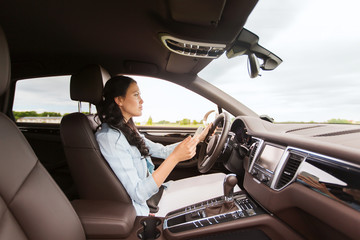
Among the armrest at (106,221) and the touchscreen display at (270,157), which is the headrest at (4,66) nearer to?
the armrest at (106,221)

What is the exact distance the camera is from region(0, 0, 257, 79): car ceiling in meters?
1.43

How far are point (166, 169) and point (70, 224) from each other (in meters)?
0.53

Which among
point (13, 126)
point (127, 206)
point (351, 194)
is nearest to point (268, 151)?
point (351, 194)

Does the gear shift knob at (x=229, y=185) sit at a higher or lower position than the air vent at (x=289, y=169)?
lower

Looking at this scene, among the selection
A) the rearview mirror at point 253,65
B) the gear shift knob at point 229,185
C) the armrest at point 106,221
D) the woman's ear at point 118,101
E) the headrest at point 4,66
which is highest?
the rearview mirror at point 253,65

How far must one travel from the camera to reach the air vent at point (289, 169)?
1.00 metres

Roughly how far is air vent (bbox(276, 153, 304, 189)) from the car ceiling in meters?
0.83

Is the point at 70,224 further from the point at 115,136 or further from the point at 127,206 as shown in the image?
the point at 115,136

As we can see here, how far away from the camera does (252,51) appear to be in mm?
2111

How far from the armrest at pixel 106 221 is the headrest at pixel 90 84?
0.74 m

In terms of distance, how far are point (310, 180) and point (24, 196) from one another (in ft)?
3.43

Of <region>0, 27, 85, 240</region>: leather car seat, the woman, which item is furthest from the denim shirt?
<region>0, 27, 85, 240</region>: leather car seat

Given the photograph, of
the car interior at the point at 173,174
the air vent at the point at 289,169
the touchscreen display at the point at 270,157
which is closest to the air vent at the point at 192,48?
the car interior at the point at 173,174

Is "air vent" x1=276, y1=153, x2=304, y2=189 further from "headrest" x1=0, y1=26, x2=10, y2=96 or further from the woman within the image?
"headrest" x1=0, y1=26, x2=10, y2=96
